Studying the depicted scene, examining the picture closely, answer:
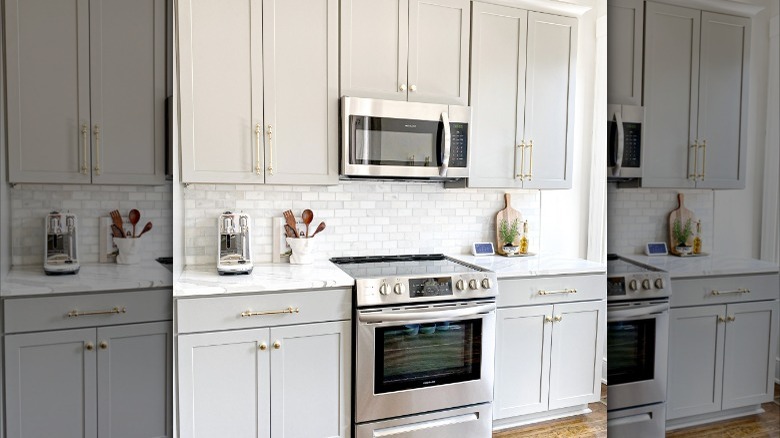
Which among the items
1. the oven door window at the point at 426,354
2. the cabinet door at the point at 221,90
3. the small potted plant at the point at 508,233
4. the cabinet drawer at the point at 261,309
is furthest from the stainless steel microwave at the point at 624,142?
the small potted plant at the point at 508,233

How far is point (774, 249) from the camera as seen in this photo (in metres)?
0.11

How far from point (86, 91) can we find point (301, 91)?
2.58m

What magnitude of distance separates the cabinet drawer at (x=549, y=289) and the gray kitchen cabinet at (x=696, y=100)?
9.09ft

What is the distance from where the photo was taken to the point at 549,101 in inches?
131

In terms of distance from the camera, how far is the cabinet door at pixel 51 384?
0.18 meters

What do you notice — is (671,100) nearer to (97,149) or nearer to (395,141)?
(97,149)

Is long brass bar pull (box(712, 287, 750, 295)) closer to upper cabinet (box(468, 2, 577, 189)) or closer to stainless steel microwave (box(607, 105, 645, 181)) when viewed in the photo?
stainless steel microwave (box(607, 105, 645, 181))

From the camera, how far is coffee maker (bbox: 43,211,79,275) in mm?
174

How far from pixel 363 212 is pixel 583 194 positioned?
5.90 ft

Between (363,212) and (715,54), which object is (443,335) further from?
(715,54)

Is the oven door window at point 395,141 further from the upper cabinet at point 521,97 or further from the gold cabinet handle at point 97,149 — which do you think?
the gold cabinet handle at point 97,149

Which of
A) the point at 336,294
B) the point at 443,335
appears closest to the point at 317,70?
the point at 336,294

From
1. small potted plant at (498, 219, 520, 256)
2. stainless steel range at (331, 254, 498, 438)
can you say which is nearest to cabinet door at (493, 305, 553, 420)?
stainless steel range at (331, 254, 498, 438)

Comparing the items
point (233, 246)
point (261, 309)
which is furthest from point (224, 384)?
point (233, 246)
